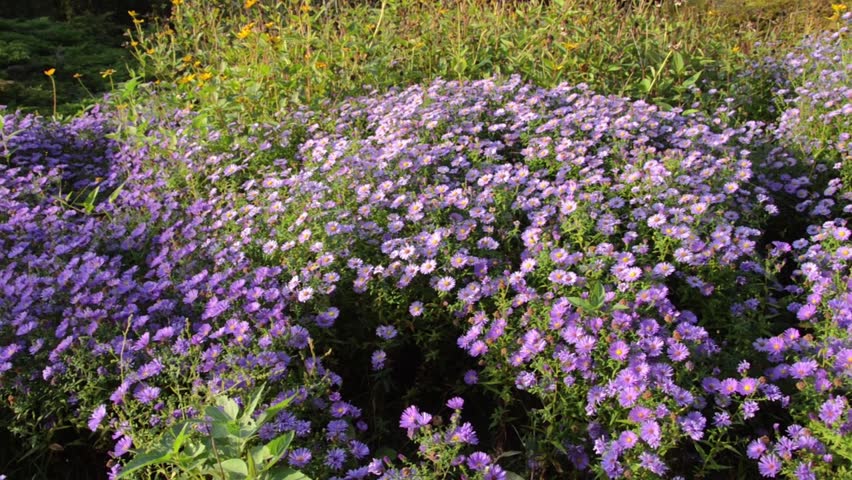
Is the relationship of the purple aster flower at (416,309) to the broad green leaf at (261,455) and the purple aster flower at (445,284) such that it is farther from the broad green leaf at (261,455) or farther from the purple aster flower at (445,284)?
the broad green leaf at (261,455)

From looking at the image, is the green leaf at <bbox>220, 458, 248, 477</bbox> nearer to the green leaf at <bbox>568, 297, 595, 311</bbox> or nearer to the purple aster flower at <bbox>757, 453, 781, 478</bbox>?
the green leaf at <bbox>568, 297, 595, 311</bbox>

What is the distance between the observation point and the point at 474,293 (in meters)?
2.00

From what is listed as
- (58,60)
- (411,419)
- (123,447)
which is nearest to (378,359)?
(411,419)

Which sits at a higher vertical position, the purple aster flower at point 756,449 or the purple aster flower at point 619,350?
the purple aster flower at point 619,350

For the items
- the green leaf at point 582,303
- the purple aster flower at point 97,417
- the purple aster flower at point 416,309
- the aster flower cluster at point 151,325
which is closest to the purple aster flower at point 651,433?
the green leaf at point 582,303

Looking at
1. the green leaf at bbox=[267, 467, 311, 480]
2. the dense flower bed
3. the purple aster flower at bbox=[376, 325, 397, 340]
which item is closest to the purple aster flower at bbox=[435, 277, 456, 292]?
the dense flower bed

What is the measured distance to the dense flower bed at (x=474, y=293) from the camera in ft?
5.41

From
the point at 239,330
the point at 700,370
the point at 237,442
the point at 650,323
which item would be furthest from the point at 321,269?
the point at 700,370

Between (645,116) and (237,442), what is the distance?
211 centimetres

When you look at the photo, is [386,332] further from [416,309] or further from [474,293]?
[474,293]

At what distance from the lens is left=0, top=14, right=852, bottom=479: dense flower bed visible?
1.65 meters

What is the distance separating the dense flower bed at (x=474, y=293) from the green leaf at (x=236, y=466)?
0.19 meters

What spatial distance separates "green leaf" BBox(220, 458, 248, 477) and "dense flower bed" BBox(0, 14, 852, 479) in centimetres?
19

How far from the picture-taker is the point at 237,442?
1420mm
